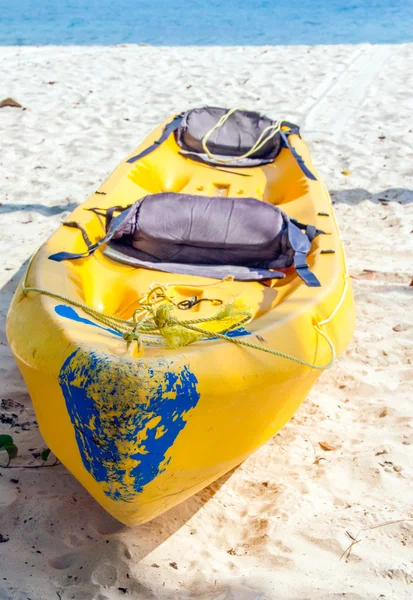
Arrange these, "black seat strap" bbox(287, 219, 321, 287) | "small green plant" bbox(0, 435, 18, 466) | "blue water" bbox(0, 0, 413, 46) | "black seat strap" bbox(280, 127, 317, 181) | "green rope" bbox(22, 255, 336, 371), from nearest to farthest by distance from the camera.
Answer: "green rope" bbox(22, 255, 336, 371), "small green plant" bbox(0, 435, 18, 466), "black seat strap" bbox(287, 219, 321, 287), "black seat strap" bbox(280, 127, 317, 181), "blue water" bbox(0, 0, 413, 46)

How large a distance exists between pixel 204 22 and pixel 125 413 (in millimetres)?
18228

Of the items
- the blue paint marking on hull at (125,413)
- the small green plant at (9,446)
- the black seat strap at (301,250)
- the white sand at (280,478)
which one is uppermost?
the blue paint marking on hull at (125,413)

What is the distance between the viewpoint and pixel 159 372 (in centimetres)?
188

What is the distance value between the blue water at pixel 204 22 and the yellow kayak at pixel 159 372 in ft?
43.8

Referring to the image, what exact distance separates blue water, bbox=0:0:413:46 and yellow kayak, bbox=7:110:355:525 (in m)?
13.4

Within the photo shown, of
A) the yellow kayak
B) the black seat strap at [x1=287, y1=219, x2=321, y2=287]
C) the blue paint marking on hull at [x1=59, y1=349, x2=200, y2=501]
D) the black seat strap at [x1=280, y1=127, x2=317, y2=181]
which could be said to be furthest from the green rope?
the black seat strap at [x1=280, y1=127, x2=317, y2=181]

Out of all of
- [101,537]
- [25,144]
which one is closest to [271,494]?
[101,537]

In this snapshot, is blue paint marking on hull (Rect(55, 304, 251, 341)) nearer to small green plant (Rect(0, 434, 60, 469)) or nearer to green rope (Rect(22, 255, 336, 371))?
green rope (Rect(22, 255, 336, 371))

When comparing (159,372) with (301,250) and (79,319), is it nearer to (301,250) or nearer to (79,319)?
(79,319)

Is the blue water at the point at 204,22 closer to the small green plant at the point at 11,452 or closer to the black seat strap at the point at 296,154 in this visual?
the black seat strap at the point at 296,154

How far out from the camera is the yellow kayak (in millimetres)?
1882

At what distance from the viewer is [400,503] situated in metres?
2.37

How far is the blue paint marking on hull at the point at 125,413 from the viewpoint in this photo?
184 centimetres

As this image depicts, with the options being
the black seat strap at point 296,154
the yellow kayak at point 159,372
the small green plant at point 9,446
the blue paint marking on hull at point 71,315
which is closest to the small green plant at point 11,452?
the small green plant at point 9,446
